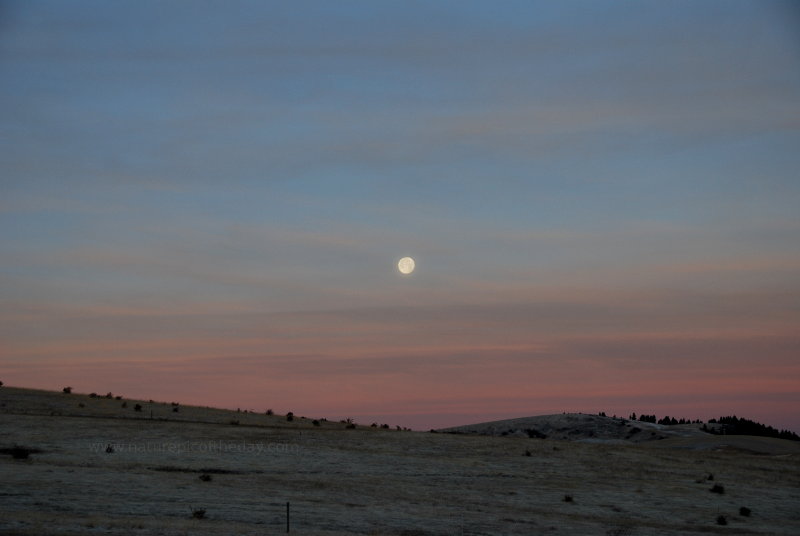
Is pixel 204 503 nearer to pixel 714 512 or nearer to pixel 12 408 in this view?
pixel 714 512

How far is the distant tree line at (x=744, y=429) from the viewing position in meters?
69.5

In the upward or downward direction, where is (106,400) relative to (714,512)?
upward

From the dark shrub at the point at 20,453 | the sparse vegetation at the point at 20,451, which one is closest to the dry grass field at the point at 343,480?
the sparse vegetation at the point at 20,451

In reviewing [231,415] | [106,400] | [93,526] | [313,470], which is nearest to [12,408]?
[106,400]

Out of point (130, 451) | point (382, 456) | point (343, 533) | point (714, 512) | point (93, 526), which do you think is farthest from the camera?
point (382, 456)

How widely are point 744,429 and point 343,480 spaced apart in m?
45.8

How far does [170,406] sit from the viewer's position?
191 feet

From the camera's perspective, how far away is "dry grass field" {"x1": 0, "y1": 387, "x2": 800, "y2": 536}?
28.6 m

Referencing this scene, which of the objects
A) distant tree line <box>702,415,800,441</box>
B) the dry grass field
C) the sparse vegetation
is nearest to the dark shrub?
the sparse vegetation

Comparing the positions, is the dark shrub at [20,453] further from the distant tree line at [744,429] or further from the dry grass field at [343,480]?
the distant tree line at [744,429]

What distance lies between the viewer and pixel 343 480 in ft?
120

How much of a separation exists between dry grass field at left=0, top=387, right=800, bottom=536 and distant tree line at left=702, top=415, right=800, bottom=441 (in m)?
13.6

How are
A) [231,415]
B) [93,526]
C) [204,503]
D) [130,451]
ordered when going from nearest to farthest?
[93,526]
[204,503]
[130,451]
[231,415]

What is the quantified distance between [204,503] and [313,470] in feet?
28.7
